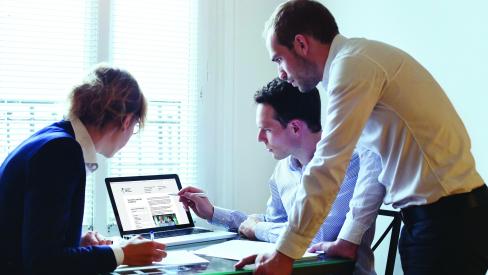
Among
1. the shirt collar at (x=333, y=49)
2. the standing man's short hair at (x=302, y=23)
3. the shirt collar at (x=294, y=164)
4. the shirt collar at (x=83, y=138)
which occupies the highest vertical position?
the standing man's short hair at (x=302, y=23)

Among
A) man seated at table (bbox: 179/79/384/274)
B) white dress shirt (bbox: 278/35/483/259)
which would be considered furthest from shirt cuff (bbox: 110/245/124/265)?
man seated at table (bbox: 179/79/384/274)

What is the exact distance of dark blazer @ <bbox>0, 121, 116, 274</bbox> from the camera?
121 centimetres

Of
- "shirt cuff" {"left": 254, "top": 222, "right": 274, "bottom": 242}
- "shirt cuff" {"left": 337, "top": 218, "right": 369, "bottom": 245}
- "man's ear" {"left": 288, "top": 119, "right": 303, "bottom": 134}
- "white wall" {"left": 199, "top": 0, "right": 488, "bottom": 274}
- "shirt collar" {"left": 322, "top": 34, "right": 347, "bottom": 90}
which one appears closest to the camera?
"shirt collar" {"left": 322, "top": 34, "right": 347, "bottom": 90}

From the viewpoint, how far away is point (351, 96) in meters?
1.28

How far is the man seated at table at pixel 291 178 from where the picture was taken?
159 cm

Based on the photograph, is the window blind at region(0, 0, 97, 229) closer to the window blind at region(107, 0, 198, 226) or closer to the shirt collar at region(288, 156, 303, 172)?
the window blind at region(107, 0, 198, 226)

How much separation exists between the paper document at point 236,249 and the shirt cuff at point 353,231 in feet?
0.37

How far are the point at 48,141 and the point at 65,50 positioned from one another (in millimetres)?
1623

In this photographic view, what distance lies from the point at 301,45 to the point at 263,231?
0.70 m

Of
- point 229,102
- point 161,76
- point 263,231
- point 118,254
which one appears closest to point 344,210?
point 263,231

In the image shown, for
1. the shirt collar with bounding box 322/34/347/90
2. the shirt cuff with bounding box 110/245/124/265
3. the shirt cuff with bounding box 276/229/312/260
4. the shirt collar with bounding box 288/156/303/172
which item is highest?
the shirt collar with bounding box 322/34/347/90

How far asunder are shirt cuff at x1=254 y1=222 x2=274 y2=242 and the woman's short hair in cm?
65

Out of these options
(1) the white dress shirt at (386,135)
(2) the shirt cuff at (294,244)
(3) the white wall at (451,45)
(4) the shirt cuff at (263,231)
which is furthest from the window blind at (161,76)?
(2) the shirt cuff at (294,244)

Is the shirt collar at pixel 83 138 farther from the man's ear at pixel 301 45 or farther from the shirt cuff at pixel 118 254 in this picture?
the man's ear at pixel 301 45
